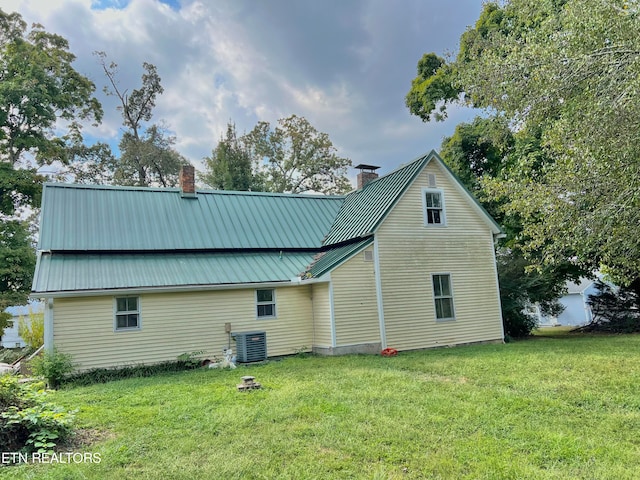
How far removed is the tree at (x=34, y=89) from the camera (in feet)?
66.4

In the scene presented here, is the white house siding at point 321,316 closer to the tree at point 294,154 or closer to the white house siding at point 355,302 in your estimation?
the white house siding at point 355,302

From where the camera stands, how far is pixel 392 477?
3.81 meters

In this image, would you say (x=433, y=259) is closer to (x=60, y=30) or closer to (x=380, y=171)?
(x=380, y=171)

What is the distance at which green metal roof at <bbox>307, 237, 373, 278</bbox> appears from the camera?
12320 mm

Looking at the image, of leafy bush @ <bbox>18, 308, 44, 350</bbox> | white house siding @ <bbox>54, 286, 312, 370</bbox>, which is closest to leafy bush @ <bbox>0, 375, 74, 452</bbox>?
white house siding @ <bbox>54, 286, 312, 370</bbox>

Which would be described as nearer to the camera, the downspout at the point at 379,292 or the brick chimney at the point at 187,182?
the downspout at the point at 379,292

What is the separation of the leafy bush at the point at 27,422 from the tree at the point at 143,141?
2599 cm

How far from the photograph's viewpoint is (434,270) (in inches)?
533

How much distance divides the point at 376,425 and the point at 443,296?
9.07 m

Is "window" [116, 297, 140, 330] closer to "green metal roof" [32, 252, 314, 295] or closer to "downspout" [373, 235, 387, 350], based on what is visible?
"green metal roof" [32, 252, 314, 295]

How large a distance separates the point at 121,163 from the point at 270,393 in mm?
26532

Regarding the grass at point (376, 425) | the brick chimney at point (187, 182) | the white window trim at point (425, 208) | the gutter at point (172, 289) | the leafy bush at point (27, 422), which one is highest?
the brick chimney at point (187, 182)

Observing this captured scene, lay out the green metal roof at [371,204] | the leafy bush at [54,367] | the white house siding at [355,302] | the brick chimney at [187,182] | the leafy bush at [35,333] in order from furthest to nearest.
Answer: the leafy bush at [35,333] → the brick chimney at [187,182] → the green metal roof at [371,204] → the white house siding at [355,302] → the leafy bush at [54,367]

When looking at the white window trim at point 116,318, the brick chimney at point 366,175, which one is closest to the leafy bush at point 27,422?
the white window trim at point 116,318
